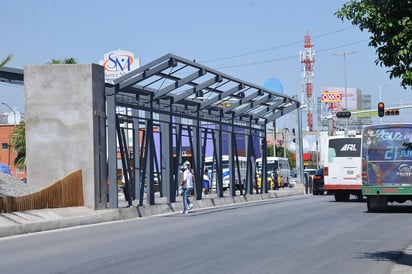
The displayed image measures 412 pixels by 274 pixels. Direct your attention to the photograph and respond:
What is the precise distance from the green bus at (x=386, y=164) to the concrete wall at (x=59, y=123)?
29.7 feet

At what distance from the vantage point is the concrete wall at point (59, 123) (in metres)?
25.9

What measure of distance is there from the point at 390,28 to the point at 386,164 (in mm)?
15970

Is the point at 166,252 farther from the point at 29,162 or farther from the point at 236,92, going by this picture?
the point at 236,92

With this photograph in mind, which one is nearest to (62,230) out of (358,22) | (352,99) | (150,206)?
(150,206)

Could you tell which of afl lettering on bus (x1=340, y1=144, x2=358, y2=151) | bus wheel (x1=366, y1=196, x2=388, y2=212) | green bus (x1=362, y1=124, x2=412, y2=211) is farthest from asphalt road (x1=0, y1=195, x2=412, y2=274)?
afl lettering on bus (x1=340, y1=144, x2=358, y2=151)

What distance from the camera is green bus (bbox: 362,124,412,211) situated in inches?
1024

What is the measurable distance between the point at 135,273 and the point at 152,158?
57.0 feet

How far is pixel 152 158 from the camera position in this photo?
29.4 metres

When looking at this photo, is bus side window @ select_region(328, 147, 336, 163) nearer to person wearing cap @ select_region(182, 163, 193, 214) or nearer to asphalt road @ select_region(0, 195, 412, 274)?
person wearing cap @ select_region(182, 163, 193, 214)

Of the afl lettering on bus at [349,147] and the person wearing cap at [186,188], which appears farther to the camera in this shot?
the afl lettering on bus at [349,147]

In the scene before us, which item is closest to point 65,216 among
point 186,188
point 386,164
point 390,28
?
point 186,188

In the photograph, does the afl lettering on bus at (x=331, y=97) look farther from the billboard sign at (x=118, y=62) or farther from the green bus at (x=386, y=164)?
the green bus at (x=386, y=164)

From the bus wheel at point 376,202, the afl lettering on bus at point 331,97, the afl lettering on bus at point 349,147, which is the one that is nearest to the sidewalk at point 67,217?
the bus wheel at point 376,202

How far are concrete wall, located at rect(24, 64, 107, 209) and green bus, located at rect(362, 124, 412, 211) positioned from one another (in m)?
9.07
